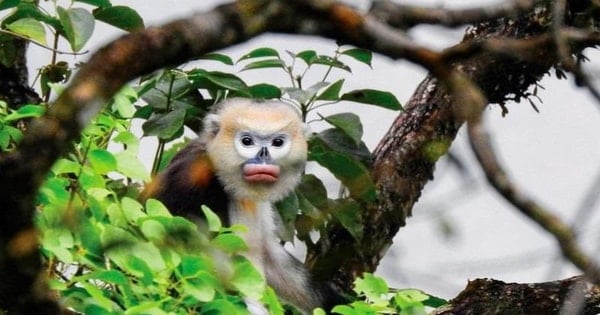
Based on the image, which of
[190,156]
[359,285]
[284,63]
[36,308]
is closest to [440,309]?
[359,285]

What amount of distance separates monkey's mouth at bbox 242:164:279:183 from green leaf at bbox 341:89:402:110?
15.4 inches

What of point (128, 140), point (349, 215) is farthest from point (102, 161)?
point (349, 215)

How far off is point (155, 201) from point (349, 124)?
122cm

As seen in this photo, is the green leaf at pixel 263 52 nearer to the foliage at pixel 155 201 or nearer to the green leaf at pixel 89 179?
the foliage at pixel 155 201

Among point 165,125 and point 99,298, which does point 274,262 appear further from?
point 99,298

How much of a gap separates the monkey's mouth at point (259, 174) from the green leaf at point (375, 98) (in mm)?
391

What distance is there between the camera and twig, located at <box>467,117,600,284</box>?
1.01 m

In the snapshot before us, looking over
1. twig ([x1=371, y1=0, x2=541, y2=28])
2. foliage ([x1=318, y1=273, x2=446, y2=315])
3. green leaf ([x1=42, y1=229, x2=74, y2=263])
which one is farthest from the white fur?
twig ([x1=371, y1=0, x2=541, y2=28])

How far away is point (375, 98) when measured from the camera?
10.2 feet

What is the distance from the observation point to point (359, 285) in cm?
233

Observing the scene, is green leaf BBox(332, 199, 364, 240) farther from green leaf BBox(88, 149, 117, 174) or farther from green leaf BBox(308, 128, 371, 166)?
green leaf BBox(88, 149, 117, 174)

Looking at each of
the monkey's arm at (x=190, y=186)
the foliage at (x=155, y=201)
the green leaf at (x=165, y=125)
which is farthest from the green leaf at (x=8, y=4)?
the monkey's arm at (x=190, y=186)

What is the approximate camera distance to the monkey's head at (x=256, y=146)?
343 cm

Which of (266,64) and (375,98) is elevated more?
(375,98)
